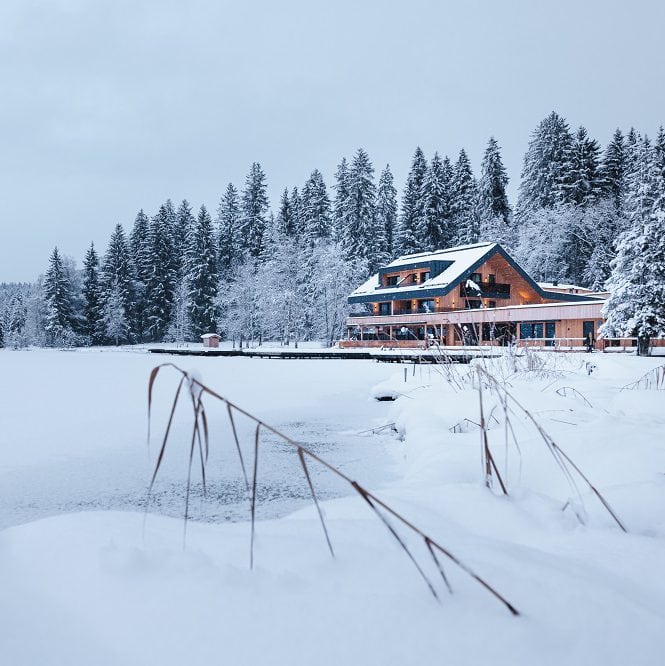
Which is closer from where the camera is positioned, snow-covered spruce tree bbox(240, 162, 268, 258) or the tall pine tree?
the tall pine tree

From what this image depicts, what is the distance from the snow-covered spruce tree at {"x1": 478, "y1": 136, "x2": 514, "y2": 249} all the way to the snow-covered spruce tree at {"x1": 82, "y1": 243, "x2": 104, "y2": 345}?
4095cm

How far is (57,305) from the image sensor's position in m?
52.2

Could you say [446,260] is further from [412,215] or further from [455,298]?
[412,215]

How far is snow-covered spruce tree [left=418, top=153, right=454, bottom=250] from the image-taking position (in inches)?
1922

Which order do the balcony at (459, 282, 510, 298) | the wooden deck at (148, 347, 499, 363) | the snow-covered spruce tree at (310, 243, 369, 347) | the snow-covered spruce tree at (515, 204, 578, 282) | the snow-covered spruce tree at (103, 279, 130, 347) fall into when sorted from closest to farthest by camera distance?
the wooden deck at (148, 347, 499, 363) < the balcony at (459, 282, 510, 298) < the snow-covered spruce tree at (515, 204, 578, 282) < the snow-covered spruce tree at (310, 243, 369, 347) < the snow-covered spruce tree at (103, 279, 130, 347)

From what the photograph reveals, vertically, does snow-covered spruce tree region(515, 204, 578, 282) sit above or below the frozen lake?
above

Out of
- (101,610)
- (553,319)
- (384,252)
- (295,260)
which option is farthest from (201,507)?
(384,252)

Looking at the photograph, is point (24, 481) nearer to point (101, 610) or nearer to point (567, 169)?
point (101, 610)

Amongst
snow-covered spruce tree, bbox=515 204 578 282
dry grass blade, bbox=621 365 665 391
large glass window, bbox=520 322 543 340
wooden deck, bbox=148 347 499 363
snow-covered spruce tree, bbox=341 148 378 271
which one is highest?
snow-covered spruce tree, bbox=341 148 378 271

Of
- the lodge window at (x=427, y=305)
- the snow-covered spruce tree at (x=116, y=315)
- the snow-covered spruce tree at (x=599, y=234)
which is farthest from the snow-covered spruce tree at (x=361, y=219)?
the snow-covered spruce tree at (x=116, y=315)

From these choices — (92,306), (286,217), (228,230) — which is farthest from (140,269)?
(286,217)

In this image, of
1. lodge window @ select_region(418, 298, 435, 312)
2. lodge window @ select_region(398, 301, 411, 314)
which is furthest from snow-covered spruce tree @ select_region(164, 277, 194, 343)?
lodge window @ select_region(418, 298, 435, 312)

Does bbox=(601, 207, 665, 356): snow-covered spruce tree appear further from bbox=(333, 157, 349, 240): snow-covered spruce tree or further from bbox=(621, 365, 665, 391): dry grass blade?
bbox=(333, 157, 349, 240): snow-covered spruce tree

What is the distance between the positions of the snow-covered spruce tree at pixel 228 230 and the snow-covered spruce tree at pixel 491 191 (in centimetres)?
2719
